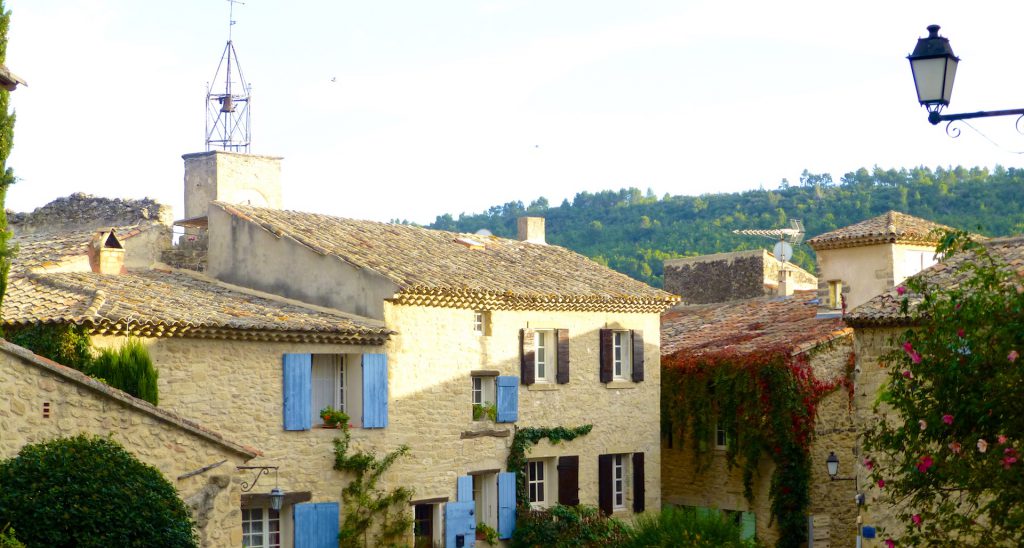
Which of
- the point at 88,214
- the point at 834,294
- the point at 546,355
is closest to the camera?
the point at 546,355

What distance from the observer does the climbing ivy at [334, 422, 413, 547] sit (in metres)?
21.3

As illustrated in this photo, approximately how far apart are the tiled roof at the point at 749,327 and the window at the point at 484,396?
18.4 ft

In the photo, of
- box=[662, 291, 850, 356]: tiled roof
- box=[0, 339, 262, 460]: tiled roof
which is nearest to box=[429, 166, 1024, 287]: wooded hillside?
box=[662, 291, 850, 356]: tiled roof

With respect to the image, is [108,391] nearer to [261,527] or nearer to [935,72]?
[261,527]

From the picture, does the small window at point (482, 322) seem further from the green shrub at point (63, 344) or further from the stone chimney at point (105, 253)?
the green shrub at point (63, 344)

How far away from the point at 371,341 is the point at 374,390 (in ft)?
2.56

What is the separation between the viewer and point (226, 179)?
88.8ft

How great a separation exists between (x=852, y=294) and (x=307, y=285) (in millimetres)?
12086

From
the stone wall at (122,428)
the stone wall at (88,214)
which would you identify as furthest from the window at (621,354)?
the stone wall at (122,428)

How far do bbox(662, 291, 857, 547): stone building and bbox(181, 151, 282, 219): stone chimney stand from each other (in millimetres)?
9148

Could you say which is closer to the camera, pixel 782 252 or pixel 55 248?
pixel 55 248

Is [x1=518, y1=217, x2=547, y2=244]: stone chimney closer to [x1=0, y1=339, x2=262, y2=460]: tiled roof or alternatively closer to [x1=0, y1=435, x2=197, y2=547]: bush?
[x1=0, y1=339, x2=262, y2=460]: tiled roof

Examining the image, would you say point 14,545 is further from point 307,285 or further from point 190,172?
point 190,172

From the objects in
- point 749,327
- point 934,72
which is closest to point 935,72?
point 934,72
